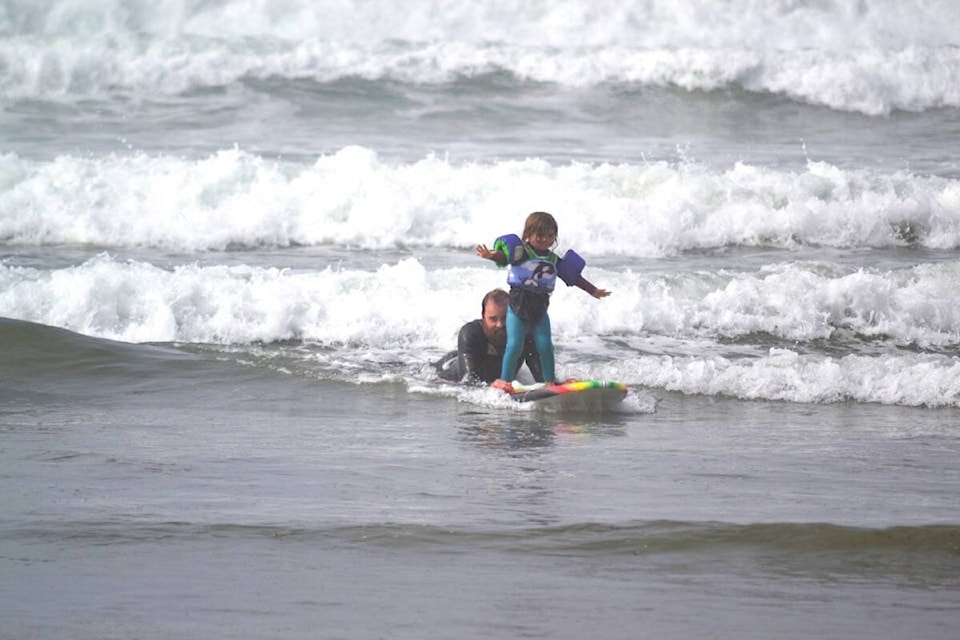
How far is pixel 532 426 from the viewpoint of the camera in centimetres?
825

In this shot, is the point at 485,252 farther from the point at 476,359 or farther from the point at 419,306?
the point at 419,306

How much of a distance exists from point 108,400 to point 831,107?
1686 centimetres

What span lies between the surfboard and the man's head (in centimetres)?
86

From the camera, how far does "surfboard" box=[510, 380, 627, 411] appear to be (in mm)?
8633

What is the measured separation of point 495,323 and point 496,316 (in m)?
0.06

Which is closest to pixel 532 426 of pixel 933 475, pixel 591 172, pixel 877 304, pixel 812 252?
pixel 933 475

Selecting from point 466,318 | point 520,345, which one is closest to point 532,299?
point 520,345

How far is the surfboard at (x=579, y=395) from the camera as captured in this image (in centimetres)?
863

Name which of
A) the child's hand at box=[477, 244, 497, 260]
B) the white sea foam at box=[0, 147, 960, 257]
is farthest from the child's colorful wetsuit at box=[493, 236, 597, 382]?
the white sea foam at box=[0, 147, 960, 257]

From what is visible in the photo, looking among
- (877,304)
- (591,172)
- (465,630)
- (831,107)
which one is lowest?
(465,630)

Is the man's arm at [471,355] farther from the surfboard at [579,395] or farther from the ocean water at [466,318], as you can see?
the surfboard at [579,395]

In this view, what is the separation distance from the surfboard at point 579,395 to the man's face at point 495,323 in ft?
2.82

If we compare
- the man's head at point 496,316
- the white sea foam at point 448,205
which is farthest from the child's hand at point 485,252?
the white sea foam at point 448,205

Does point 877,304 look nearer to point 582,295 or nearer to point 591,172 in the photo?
point 582,295
